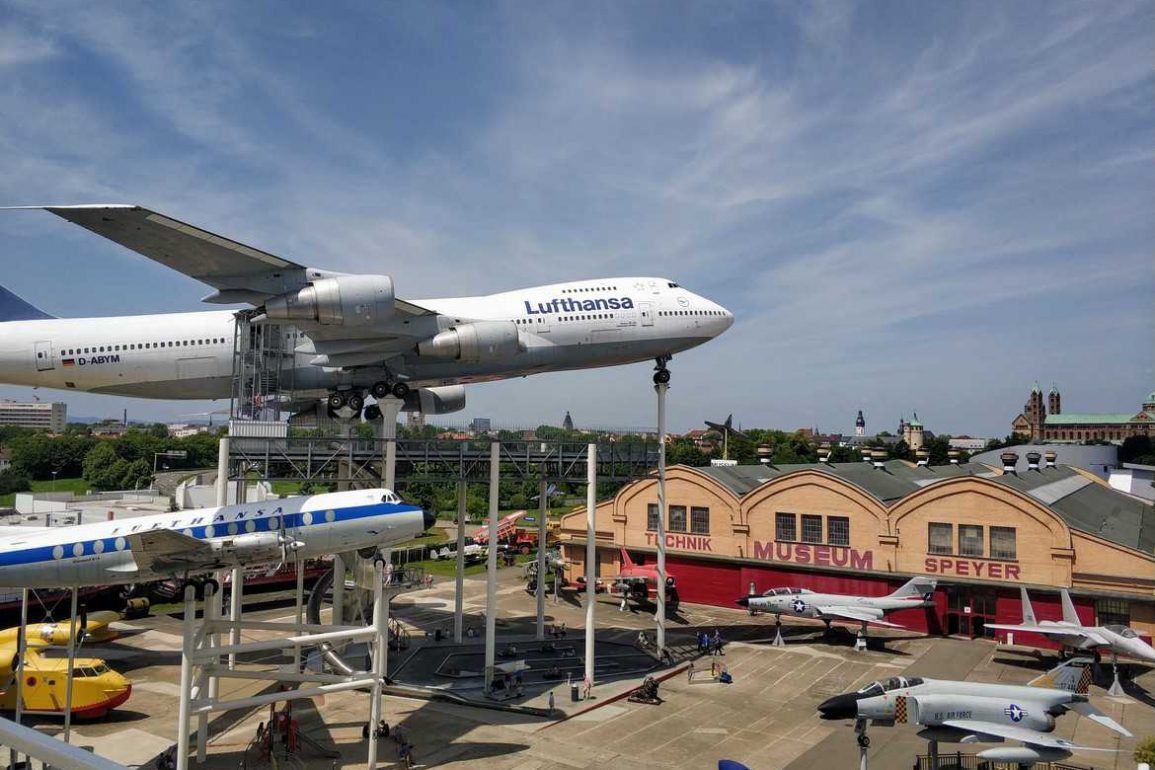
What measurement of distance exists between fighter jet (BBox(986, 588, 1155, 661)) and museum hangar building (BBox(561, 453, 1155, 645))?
119 inches

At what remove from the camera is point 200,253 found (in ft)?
92.8

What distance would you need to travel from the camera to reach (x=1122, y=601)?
40500mm

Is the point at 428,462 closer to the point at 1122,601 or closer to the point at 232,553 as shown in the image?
the point at 232,553

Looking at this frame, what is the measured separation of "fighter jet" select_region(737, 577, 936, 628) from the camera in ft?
143

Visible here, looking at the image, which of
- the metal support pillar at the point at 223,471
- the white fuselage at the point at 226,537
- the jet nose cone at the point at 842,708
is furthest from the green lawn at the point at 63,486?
the jet nose cone at the point at 842,708

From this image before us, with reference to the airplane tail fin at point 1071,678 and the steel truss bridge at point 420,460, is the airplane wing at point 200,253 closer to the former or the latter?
the steel truss bridge at point 420,460

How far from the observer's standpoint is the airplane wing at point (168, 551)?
2214cm

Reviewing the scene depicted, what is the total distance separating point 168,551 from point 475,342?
15.3m

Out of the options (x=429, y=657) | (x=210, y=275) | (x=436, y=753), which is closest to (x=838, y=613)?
(x=429, y=657)

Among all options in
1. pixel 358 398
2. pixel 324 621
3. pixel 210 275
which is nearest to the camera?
pixel 210 275

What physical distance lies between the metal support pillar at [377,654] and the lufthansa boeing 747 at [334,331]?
10444 mm

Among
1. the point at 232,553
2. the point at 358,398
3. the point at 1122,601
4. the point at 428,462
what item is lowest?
the point at 1122,601

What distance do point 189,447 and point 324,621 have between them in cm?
10772

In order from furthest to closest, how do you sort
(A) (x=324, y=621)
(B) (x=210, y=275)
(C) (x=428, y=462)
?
(A) (x=324, y=621) < (C) (x=428, y=462) < (B) (x=210, y=275)
